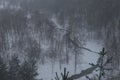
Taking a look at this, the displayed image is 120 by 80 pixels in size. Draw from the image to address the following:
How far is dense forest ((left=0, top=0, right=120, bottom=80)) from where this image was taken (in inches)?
1722

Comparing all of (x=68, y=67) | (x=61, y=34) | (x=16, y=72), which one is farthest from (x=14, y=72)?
(x=61, y=34)

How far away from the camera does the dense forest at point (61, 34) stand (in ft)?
144

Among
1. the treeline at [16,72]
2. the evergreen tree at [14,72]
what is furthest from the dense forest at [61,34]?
the treeline at [16,72]

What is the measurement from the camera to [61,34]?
189 feet

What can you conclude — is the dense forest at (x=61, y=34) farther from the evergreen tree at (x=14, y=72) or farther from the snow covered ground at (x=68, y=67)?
the evergreen tree at (x=14, y=72)

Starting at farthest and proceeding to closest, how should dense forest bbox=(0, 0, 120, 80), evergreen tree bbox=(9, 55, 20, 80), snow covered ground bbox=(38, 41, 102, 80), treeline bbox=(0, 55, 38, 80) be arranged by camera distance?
1. dense forest bbox=(0, 0, 120, 80)
2. snow covered ground bbox=(38, 41, 102, 80)
3. evergreen tree bbox=(9, 55, 20, 80)
4. treeline bbox=(0, 55, 38, 80)

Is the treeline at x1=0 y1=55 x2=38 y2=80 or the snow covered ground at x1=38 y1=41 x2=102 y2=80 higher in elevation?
the treeline at x1=0 y1=55 x2=38 y2=80

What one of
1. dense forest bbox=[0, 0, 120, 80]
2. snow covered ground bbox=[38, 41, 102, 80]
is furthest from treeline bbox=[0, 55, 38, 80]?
snow covered ground bbox=[38, 41, 102, 80]

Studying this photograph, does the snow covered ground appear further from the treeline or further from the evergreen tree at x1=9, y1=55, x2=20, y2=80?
the treeline

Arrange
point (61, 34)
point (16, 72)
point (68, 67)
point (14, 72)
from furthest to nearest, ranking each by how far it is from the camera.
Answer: point (61, 34) → point (68, 67) → point (16, 72) → point (14, 72)

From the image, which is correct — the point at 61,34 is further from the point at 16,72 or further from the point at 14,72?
the point at 14,72

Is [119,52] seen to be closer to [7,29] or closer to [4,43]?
[4,43]

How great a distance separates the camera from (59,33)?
5725cm

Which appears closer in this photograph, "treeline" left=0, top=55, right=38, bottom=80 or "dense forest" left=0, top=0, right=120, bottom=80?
"treeline" left=0, top=55, right=38, bottom=80
